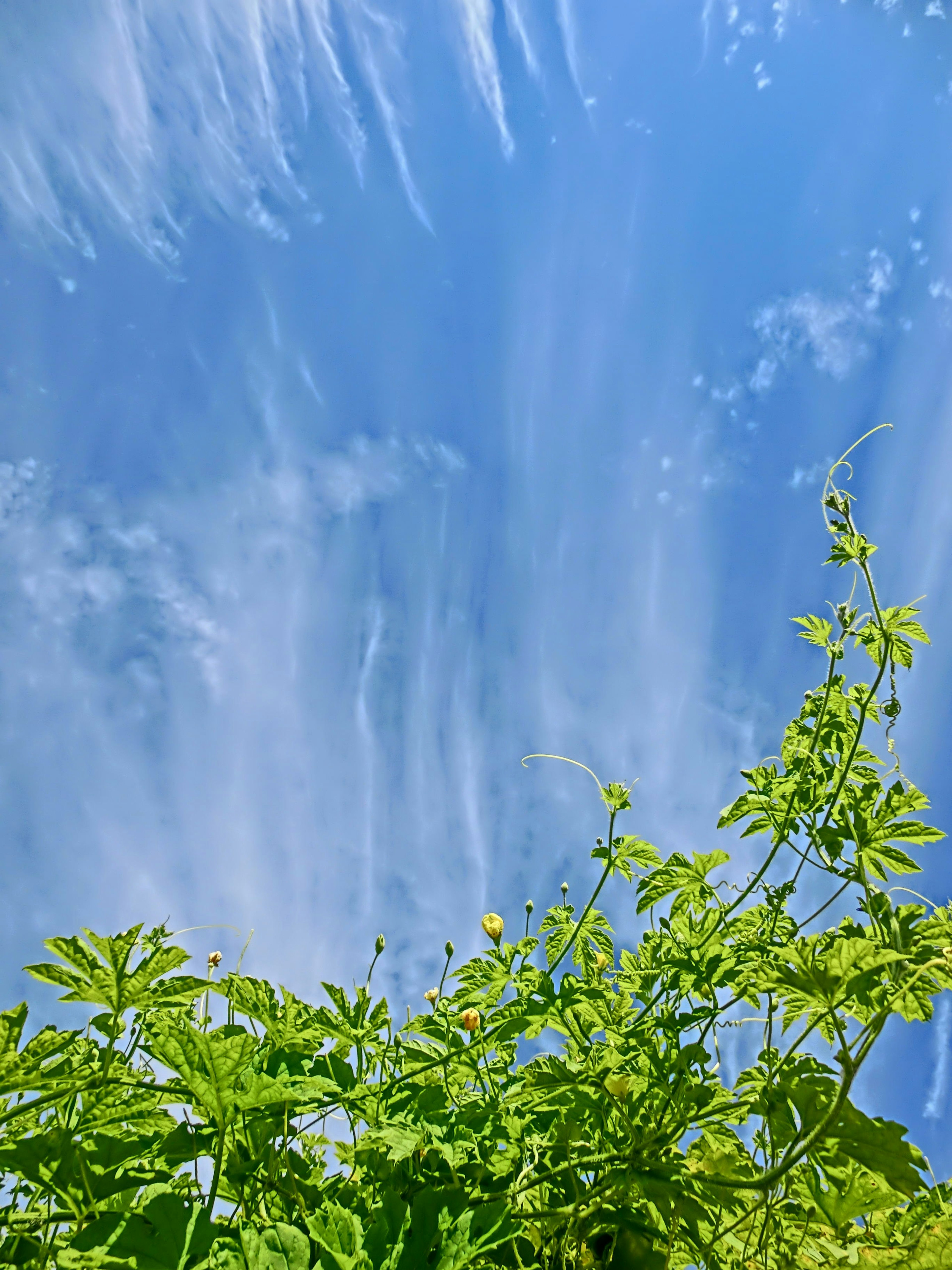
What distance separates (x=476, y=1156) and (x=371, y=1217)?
35 cm

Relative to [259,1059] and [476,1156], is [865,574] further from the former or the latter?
[259,1059]

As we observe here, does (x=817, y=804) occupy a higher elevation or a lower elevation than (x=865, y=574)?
lower

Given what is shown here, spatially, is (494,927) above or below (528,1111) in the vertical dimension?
above

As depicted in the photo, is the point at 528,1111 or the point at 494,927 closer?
the point at 528,1111

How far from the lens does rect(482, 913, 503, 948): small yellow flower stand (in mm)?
2607

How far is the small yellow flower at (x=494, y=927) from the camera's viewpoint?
261 centimetres

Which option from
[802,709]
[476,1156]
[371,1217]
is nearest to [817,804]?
[802,709]

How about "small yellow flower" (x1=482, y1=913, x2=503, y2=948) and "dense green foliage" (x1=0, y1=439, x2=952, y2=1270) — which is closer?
"dense green foliage" (x1=0, y1=439, x2=952, y2=1270)

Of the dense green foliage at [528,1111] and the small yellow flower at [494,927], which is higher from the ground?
the small yellow flower at [494,927]

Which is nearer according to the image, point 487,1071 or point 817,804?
point 487,1071

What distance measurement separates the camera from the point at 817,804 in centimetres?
228

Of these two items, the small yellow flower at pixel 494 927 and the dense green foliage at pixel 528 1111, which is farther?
the small yellow flower at pixel 494 927

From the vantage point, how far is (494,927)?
262 cm

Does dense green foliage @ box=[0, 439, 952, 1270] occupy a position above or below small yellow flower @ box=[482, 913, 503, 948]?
below
